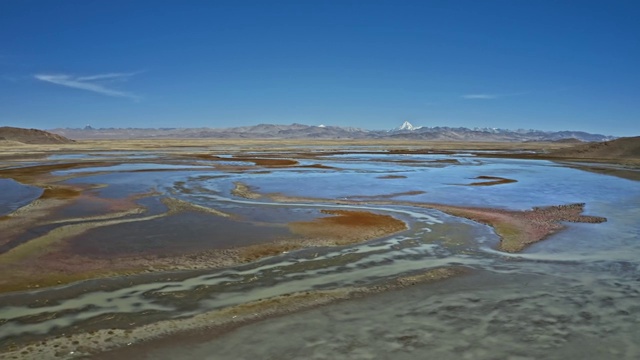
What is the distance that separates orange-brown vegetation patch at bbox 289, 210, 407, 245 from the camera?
1393 centimetres

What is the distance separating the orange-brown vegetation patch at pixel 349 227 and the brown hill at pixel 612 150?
53781 millimetres

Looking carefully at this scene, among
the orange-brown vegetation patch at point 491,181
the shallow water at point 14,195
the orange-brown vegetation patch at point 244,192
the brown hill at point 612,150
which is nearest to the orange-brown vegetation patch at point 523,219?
the orange-brown vegetation patch at point 244,192

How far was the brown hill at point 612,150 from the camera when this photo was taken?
195 feet

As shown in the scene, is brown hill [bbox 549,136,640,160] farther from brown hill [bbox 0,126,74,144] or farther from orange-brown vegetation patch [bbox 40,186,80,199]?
brown hill [bbox 0,126,74,144]

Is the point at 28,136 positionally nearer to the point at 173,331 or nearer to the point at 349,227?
the point at 349,227

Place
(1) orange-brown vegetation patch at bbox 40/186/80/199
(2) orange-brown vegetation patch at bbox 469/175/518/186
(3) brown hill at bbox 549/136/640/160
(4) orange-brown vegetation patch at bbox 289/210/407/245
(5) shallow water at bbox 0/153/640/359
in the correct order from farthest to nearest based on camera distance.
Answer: (3) brown hill at bbox 549/136/640/160
(2) orange-brown vegetation patch at bbox 469/175/518/186
(1) orange-brown vegetation patch at bbox 40/186/80/199
(4) orange-brown vegetation patch at bbox 289/210/407/245
(5) shallow water at bbox 0/153/640/359

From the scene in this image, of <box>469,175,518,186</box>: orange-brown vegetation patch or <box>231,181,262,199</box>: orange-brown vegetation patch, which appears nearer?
<box>231,181,262,199</box>: orange-brown vegetation patch

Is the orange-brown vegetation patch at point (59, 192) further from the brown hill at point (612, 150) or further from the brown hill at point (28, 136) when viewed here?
the brown hill at point (28, 136)

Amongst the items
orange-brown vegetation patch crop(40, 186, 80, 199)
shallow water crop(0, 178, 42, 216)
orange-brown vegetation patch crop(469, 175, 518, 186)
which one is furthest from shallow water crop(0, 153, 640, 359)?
orange-brown vegetation patch crop(469, 175, 518, 186)

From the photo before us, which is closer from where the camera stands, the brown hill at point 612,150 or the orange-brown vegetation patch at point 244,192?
the orange-brown vegetation patch at point 244,192

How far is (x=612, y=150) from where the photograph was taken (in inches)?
2494

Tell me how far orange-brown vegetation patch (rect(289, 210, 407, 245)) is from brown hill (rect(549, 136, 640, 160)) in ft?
176

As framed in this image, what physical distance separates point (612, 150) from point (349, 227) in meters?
61.8

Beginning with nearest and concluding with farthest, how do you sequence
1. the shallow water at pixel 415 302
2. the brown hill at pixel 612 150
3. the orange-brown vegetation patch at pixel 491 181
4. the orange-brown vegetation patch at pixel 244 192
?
the shallow water at pixel 415 302 → the orange-brown vegetation patch at pixel 244 192 → the orange-brown vegetation patch at pixel 491 181 → the brown hill at pixel 612 150
